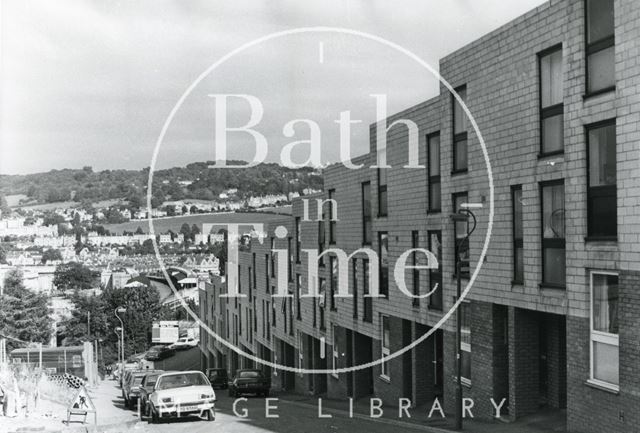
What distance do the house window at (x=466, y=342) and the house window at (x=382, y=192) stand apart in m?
7.92

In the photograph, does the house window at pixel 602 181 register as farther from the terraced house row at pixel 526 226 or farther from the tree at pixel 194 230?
the tree at pixel 194 230

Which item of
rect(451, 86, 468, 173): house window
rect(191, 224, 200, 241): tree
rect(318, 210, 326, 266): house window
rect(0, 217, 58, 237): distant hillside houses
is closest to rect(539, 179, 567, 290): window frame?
rect(451, 86, 468, 173): house window

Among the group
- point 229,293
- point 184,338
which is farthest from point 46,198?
point 229,293

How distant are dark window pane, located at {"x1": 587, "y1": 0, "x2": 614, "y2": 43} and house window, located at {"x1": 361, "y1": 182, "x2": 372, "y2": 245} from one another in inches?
634

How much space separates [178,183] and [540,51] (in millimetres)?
97855

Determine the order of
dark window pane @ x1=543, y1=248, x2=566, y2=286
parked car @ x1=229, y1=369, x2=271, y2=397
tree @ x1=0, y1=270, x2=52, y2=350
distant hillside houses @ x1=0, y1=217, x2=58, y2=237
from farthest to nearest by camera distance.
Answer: distant hillside houses @ x1=0, y1=217, x2=58, y2=237
tree @ x1=0, y1=270, x2=52, y2=350
parked car @ x1=229, y1=369, x2=271, y2=397
dark window pane @ x1=543, y1=248, x2=566, y2=286

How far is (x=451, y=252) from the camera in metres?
23.8

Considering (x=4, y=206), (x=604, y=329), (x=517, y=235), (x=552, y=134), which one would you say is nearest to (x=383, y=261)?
(x=517, y=235)

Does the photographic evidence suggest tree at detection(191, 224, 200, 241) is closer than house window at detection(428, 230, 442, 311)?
No

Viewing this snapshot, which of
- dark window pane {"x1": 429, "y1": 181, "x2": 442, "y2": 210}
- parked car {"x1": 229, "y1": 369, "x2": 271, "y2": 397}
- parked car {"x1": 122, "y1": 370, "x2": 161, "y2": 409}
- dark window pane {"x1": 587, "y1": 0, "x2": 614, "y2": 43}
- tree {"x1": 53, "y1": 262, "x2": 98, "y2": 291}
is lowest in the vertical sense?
tree {"x1": 53, "y1": 262, "x2": 98, "y2": 291}

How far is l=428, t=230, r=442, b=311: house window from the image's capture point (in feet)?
82.4

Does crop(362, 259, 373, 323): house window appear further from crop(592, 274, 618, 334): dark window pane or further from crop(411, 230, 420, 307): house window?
crop(592, 274, 618, 334): dark window pane

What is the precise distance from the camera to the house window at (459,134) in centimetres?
2270

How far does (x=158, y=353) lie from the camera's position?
333 ft
